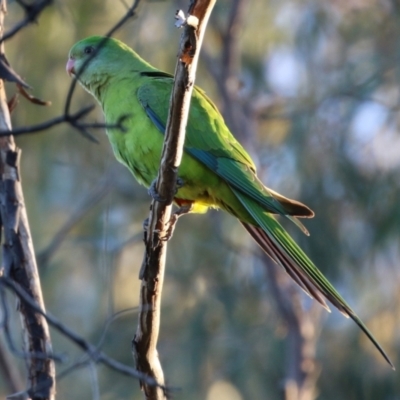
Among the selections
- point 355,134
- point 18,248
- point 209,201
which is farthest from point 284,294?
point 18,248

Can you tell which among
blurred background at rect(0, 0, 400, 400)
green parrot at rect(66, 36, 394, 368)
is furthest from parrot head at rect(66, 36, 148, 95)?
blurred background at rect(0, 0, 400, 400)

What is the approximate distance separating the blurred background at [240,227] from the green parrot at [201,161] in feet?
8.40

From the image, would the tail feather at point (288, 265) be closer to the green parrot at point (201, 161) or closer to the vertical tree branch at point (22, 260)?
the green parrot at point (201, 161)

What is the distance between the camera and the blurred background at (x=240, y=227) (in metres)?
6.46

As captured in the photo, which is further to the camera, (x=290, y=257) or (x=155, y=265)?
(x=290, y=257)

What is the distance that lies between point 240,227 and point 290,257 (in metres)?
3.73

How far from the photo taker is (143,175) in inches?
135

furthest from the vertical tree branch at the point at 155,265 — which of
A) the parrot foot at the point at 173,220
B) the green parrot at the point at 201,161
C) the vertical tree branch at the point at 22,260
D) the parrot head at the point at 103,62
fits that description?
the parrot head at the point at 103,62

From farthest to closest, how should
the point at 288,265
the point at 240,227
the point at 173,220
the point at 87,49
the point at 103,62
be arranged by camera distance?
the point at 240,227 → the point at 87,49 → the point at 103,62 → the point at 288,265 → the point at 173,220

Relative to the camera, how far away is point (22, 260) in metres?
2.86

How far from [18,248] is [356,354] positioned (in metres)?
4.31

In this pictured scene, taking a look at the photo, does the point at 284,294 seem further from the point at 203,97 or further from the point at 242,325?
the point at 203,97

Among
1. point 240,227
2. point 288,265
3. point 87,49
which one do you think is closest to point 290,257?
point 288,265

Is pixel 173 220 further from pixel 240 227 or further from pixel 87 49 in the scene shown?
pixel 240 227
